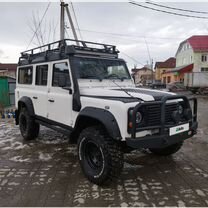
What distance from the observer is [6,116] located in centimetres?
923

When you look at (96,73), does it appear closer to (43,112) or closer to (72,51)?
(72,51)

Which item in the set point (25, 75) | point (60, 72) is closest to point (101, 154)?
point (60, 72)

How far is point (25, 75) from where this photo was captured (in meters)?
5.76

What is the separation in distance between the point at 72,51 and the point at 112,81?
1052 millimetres

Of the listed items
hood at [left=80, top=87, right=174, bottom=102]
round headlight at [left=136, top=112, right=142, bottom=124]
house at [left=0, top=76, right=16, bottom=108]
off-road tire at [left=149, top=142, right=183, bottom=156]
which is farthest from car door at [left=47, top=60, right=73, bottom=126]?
house at [left=0, top=76, right=16, bottom=108]

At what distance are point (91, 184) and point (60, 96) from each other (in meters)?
1.84

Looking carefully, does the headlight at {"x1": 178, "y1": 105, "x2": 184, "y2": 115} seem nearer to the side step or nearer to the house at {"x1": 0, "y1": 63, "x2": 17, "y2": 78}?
the side step

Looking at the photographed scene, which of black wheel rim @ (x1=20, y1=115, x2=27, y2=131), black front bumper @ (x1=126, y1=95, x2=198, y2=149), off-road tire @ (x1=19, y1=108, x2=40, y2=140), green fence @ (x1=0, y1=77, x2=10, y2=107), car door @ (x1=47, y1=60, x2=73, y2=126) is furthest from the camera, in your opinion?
green fence @ (x1=0, y1=77, x2=10, y2=107)

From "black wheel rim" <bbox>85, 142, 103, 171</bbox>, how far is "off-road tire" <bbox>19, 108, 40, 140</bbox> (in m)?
2.52

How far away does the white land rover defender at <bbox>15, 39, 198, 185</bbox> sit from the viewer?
296 centimetres

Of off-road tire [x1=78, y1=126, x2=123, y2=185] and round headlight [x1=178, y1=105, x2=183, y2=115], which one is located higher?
round headlight [x1=178, y1=105, x2=183, y2=115]

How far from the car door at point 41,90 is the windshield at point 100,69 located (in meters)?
1.09

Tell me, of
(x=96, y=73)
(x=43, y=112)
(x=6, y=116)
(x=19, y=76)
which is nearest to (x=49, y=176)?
(x=43, y=112)

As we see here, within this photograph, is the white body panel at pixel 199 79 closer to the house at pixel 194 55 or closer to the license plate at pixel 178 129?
the house at pixel 194 55
